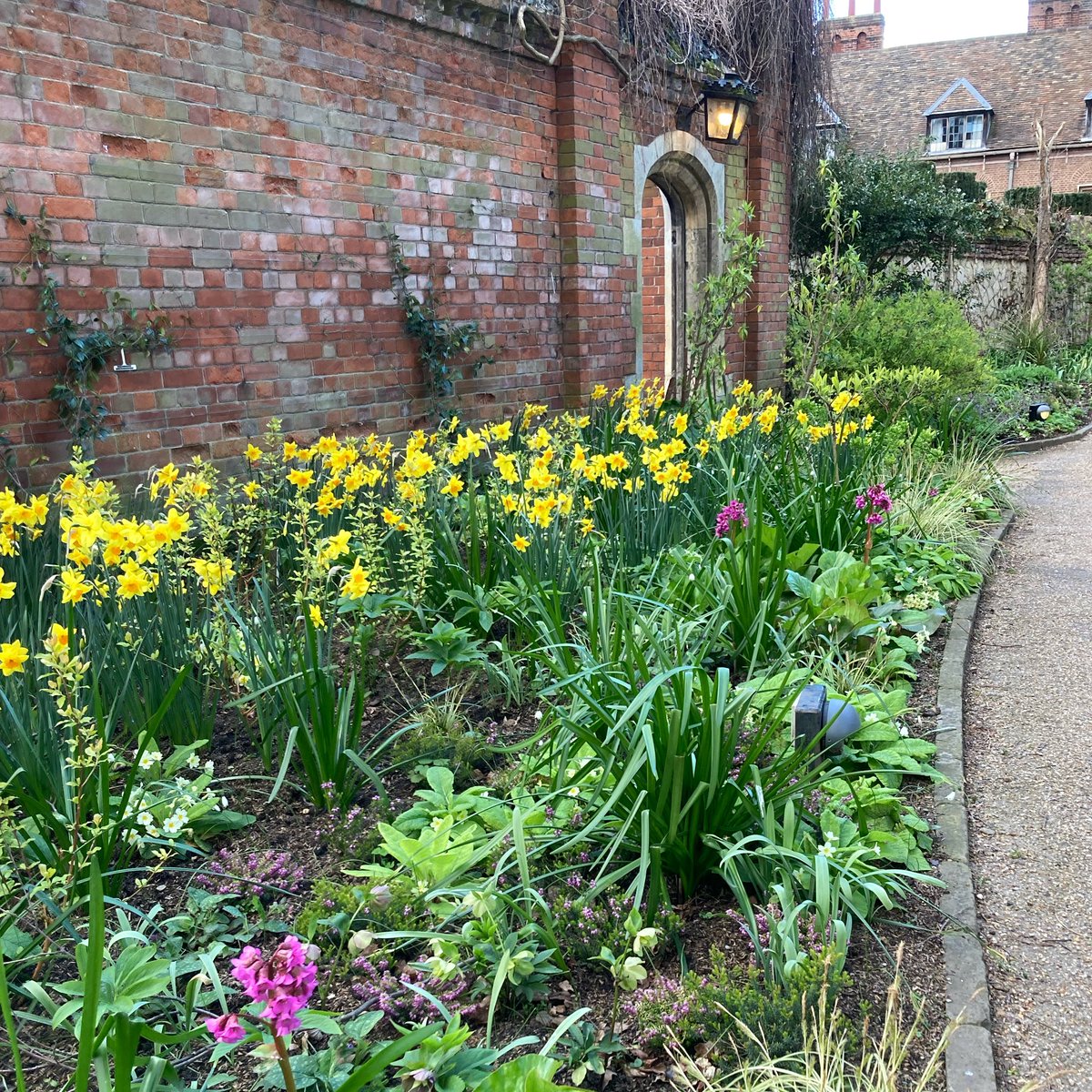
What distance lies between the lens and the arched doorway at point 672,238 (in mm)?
8352

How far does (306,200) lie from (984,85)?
115 ft

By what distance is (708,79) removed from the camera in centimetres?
862

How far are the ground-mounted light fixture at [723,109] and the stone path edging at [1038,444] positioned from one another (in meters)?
4.31

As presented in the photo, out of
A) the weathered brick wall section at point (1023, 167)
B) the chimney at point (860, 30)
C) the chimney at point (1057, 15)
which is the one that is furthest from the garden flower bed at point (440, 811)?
the chimney at point (860, 30)

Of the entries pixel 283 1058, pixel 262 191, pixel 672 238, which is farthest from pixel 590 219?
pixel 283 1058

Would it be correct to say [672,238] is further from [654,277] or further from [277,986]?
[277,986]

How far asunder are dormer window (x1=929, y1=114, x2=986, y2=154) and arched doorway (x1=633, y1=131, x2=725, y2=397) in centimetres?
Result: 2649

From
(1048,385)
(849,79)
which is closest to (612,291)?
(1048,385)

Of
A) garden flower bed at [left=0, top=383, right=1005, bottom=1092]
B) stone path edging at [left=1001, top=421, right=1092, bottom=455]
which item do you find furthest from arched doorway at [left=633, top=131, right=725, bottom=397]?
garden flower bed at [left=0, top=383, right=1005, bottom=1092]

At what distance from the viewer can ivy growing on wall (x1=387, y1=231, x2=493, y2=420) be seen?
234 inches

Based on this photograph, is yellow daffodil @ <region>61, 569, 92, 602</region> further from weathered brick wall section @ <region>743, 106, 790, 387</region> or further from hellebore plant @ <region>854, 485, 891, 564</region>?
weathered brick wall section @ <region>743, 106, 790, 387</region>

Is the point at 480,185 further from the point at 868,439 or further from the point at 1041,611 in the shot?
the point at 1041,611

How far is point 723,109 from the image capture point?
844cm

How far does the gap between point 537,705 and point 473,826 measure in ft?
3.00
